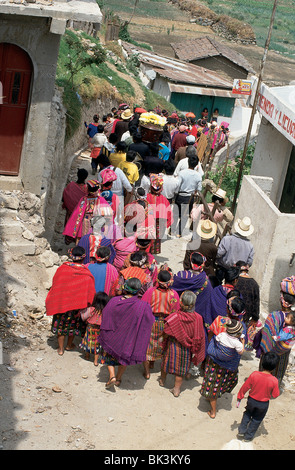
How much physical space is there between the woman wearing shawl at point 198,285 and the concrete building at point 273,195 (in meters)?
2.45

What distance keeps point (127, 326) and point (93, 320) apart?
52 cm

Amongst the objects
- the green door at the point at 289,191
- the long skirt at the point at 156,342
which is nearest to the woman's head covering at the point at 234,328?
the long skirt at the point at 156,342

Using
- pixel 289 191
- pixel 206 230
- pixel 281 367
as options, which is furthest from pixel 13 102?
pixel 289 191

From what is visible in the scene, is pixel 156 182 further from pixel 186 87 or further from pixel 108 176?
pixel 186 87

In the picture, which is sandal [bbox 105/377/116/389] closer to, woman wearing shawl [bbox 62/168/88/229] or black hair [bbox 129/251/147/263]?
black hair [bbox 129/251/147/263]

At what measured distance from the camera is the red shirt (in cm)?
661

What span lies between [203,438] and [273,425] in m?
1.04

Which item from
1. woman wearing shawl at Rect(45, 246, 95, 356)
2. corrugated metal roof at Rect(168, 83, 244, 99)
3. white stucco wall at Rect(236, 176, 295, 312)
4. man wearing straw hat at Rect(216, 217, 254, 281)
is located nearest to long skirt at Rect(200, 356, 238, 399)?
woman wearing shawl at Rect(45, 246, 95, 356)

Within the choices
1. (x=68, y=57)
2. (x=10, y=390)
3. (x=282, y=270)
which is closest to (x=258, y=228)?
(x=282, y=270)

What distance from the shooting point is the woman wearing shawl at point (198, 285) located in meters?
7.73

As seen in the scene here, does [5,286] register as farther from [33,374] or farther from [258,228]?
[258,228]

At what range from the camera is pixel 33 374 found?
280 inches

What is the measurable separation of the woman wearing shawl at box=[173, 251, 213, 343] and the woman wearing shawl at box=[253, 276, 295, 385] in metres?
0.68

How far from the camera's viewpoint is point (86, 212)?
9359 mm
